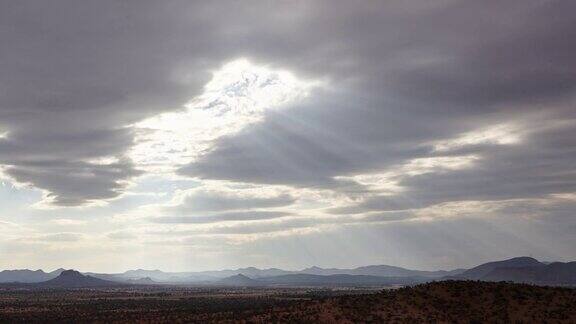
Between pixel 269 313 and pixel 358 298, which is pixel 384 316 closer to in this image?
pixel 358 298

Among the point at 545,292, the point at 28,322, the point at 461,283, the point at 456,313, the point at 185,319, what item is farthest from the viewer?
the point at 28,322

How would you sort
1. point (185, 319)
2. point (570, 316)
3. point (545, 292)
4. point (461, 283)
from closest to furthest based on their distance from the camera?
point (570, 316) → point (545, 292) → point (461, 283) → point (185, 319)

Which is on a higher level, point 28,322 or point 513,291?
point 513,291

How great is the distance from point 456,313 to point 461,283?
1301cm

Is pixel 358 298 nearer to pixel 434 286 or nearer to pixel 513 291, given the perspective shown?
pixel 434 286

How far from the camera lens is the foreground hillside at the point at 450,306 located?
242 ft

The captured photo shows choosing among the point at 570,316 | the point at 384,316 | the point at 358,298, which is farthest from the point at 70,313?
the point at 570,316

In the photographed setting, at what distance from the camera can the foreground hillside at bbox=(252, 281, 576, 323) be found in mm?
73875

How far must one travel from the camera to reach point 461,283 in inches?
3472

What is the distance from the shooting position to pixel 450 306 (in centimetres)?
7906

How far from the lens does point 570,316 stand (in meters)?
71.1

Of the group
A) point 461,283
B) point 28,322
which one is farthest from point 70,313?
point 461,283

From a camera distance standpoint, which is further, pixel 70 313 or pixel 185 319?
pixel 70 313

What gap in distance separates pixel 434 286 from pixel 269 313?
2815 centimetres
